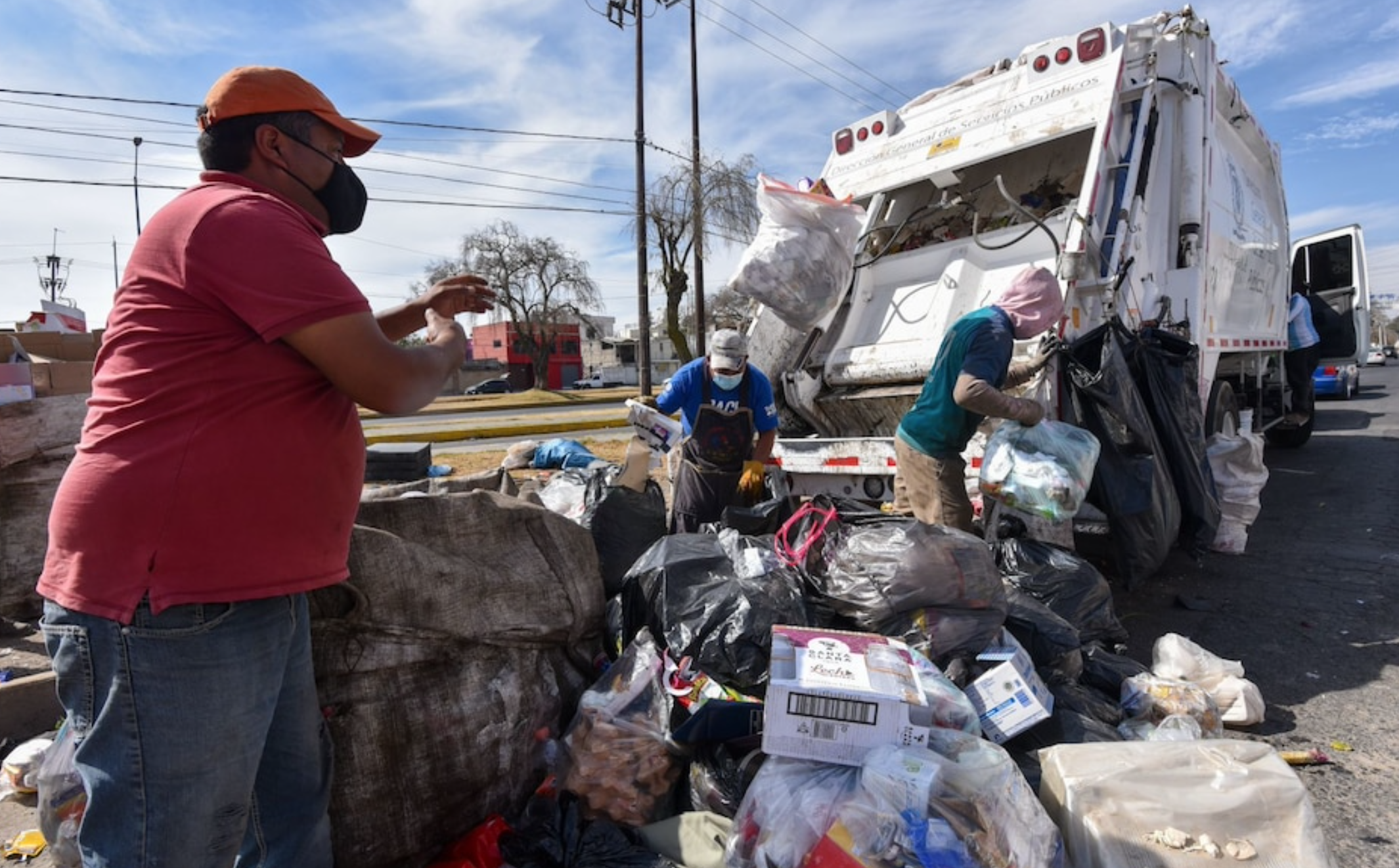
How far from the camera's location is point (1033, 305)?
128 inches

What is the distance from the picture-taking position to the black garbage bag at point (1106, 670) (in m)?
2.66

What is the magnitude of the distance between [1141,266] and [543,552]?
359 cm

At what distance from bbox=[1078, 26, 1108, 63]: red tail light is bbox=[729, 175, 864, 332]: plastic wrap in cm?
155

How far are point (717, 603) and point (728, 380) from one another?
162 centimetres

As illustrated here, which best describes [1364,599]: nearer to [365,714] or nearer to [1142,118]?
[1142,118]

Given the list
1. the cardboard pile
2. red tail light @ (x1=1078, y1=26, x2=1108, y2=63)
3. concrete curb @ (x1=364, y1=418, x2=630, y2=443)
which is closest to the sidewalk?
concrete curb @ (x1=364, y1=418, x2=630, y2=443)

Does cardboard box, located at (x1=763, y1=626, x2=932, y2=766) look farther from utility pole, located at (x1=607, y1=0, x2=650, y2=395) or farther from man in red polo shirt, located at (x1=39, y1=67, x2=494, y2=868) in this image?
utility pole, located at (x1=607, y1=0, x2=650, y2=395)

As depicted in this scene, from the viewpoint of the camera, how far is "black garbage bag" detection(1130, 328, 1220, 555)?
3.70 metres

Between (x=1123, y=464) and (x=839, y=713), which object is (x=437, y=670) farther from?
(x=1123, y=464)

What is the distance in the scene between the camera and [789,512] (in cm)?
329

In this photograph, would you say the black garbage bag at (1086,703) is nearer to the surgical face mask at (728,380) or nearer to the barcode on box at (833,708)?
the barcode on box at (833,708)

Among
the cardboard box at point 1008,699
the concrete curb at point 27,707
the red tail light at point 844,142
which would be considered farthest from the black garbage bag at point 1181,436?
the concrete curb at point 27,707

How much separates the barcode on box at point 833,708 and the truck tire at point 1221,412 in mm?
4255

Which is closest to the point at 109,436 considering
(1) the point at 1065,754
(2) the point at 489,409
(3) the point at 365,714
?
(3) the point at 365,714
